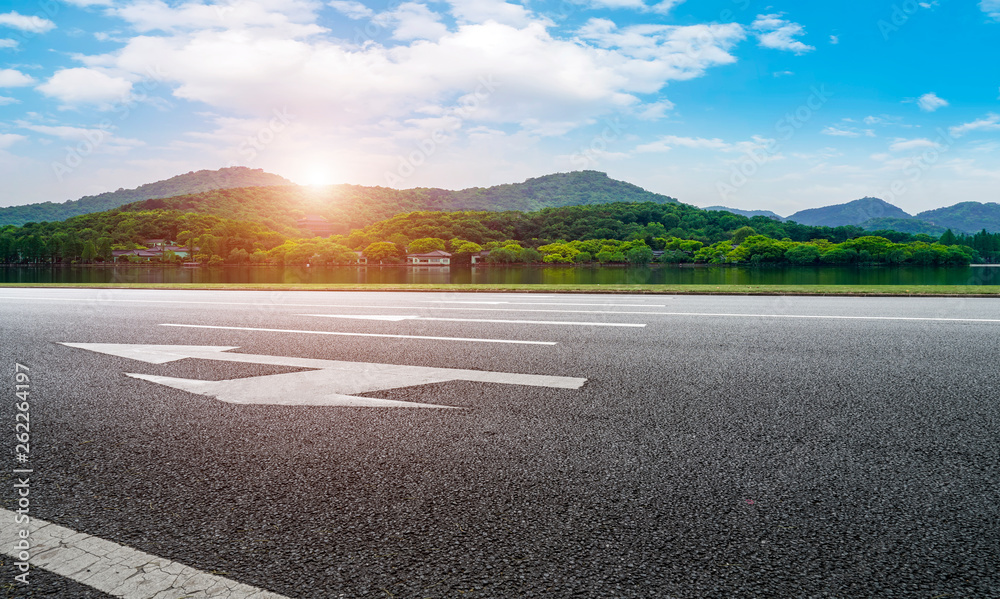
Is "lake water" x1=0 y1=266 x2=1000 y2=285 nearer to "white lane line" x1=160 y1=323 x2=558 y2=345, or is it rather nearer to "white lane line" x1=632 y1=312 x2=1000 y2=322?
"white lane line" x1=632 y1=312 x2=1000 y2=322

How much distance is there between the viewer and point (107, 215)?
427ft

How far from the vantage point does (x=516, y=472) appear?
2.91 meters

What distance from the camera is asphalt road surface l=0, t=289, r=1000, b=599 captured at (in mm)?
2012

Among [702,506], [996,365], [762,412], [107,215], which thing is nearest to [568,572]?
[702,506]

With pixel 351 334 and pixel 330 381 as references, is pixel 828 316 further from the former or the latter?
pixel 330 381

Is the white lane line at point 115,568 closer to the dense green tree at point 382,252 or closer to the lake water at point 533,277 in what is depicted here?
the lake water at point 533,277

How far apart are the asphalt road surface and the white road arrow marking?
4cm

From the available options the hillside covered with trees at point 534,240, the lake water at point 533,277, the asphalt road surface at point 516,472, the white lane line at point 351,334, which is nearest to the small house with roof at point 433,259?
the hillside covered with trees at point 534,240

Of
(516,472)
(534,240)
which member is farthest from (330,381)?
(534,240)

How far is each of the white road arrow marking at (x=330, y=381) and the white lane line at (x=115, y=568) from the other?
2104 millimetres

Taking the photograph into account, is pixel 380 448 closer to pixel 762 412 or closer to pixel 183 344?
pixel 762 412

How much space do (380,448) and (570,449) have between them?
111 cm

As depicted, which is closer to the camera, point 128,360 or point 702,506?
point 702,506

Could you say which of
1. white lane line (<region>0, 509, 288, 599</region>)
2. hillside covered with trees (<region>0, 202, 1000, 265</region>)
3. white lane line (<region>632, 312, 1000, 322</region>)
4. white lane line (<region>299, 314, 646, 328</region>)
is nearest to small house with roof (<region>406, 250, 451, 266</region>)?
hillside covered with trees (<region>0, 202, 1000, 265</region>)
